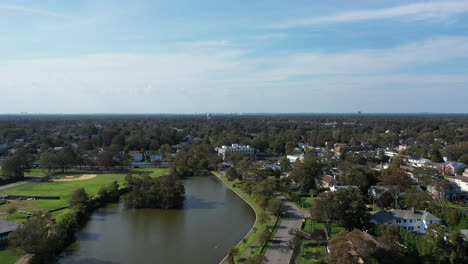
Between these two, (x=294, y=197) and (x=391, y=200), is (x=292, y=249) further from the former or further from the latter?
(x=391, y=200)

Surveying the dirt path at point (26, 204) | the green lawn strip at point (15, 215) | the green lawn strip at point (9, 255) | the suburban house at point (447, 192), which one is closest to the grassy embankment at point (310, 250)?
the suburban house at point (447, 192)

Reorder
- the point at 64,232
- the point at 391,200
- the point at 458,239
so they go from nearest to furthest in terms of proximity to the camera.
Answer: the point at 458,239 < the point at 64,232 < the point at 391,200

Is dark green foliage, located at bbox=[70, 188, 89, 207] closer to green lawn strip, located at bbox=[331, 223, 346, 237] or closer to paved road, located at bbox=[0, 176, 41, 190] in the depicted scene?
paved road, located at bbox=[0, 176, 41, 190]

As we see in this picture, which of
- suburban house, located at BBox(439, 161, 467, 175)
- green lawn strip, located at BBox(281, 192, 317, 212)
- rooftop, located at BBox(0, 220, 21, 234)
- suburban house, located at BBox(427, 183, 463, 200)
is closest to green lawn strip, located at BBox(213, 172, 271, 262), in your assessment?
green lawn strip, located at BBox(281, 192, 317, 212)

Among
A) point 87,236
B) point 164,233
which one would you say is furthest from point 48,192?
point 164,233

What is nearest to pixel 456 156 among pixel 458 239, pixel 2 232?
pixel 458 239
